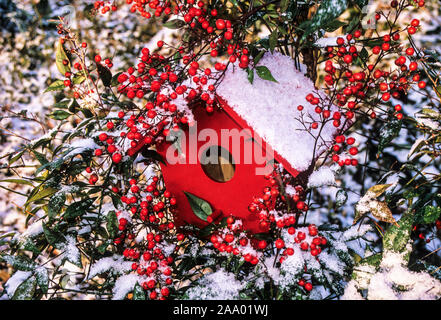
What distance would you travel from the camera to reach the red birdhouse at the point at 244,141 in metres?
1.19

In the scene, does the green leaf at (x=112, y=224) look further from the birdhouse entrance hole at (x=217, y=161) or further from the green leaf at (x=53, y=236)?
the birdhouse entrance hole at (x=217, y=161)

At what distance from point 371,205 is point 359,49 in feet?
2.10

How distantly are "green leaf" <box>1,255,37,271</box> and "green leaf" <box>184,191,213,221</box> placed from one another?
2.17 feet

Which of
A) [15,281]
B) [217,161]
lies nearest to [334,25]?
[217,161]

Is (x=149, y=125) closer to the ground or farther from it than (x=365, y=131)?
closer to the ground

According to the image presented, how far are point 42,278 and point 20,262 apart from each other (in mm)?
116

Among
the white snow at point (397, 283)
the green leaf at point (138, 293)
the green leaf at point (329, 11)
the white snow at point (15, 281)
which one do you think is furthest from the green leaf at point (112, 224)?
the green leaf at point (329, 11)

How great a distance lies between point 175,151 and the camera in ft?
4.73

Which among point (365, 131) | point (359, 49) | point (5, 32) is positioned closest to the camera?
point (359, 49)

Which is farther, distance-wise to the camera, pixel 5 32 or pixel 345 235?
pixel 5 32
